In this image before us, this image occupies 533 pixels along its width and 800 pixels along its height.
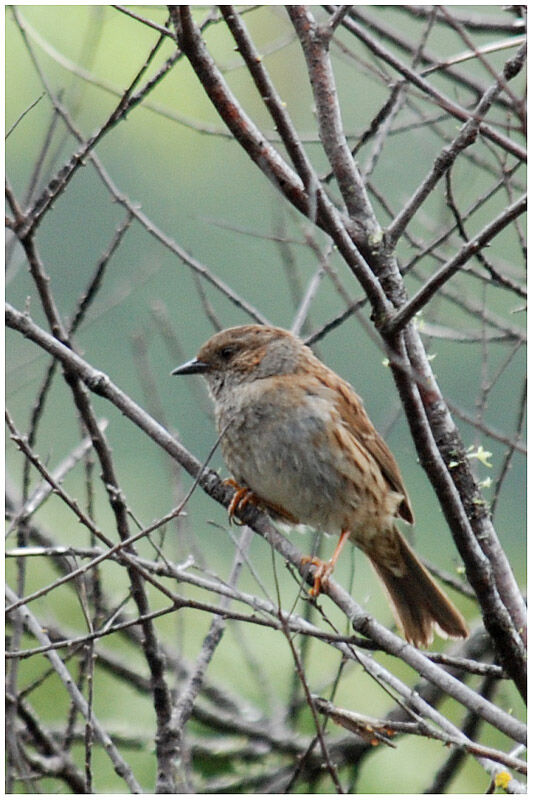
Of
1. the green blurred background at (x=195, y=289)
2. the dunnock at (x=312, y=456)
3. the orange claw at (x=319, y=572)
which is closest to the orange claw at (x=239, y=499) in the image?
the dunnock at (x=312, y=456)

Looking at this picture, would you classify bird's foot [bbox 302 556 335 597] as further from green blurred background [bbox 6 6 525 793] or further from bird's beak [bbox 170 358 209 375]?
bird's beak [bbox 170 358 209 375]

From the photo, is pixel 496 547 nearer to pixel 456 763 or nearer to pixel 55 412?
pixel 456 763

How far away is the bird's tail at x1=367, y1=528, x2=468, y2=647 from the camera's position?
4.37m

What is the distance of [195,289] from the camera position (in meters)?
5.82

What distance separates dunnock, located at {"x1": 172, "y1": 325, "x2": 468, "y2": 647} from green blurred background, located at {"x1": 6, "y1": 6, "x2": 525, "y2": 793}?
0.32m

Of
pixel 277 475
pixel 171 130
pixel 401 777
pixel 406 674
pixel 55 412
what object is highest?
pixel 171 130

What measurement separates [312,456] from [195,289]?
6.67 feet

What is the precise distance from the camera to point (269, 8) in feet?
13.0

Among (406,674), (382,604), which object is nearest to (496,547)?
(406,674)

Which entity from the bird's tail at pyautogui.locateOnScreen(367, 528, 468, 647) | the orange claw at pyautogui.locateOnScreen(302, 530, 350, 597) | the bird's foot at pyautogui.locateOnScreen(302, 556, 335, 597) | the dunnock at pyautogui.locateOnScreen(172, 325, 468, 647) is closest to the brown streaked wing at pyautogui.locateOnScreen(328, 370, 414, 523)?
the dunnock at pyautogui.locateOnScreen(172, 325, 468, 647)

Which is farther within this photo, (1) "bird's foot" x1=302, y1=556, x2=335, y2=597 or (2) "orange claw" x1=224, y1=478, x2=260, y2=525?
(2) "orange claw" x1=224, y1=478, x2=260, y2=525

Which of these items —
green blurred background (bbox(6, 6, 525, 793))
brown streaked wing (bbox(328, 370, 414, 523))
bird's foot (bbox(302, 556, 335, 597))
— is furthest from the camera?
green blurred background (bbox(6, 6, 525, 793))

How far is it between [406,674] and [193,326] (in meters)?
3.26

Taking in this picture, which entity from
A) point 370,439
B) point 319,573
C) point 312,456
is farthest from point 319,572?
point 370,439
